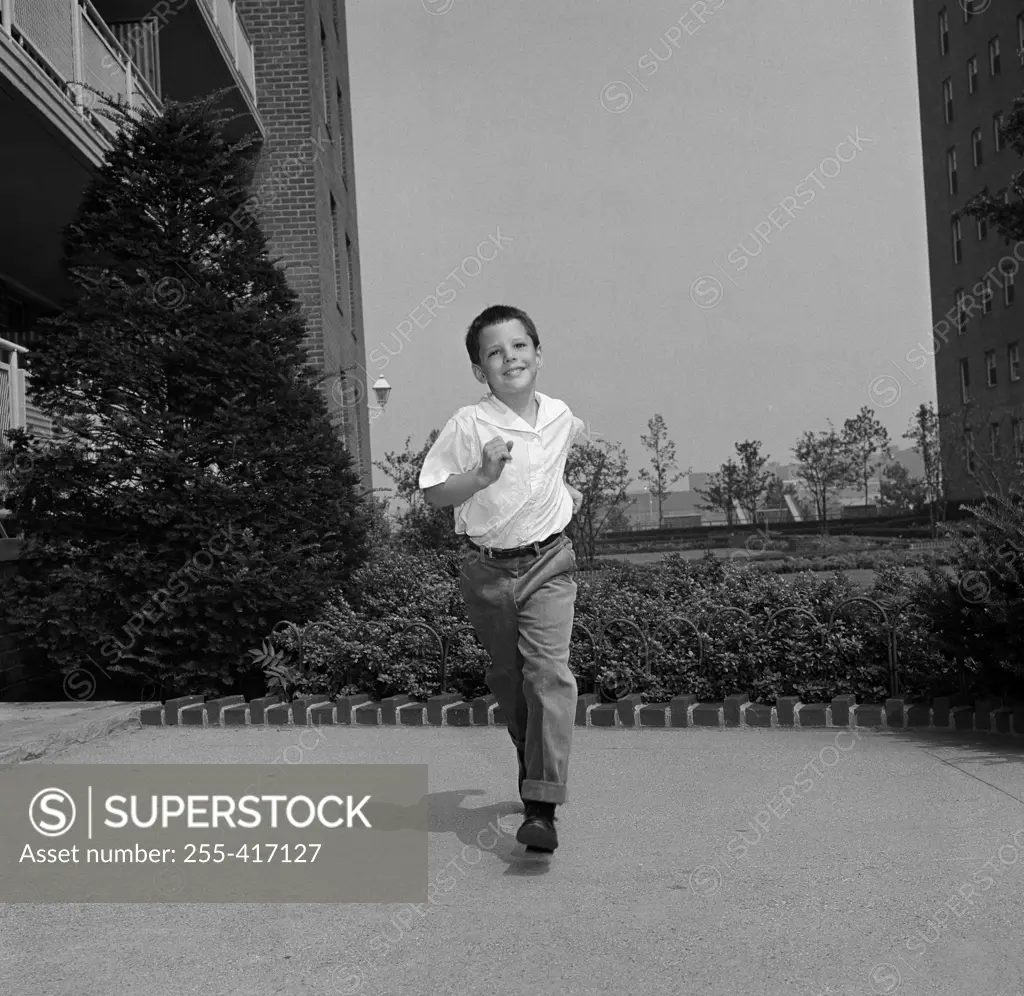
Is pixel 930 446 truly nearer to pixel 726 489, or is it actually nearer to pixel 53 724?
pixel 726 489

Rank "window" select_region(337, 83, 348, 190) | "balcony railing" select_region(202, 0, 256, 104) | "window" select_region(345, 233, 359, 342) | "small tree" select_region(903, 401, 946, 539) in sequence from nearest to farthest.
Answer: "balcony railing" select_region(202, 0, 256, 104), "window" select_region(345, 233, 359, 342), "window" select_region(337, 83, 348, 190), "small tree" select_region(903, 401, 946, 539)

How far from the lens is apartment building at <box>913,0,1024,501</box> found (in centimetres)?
4372

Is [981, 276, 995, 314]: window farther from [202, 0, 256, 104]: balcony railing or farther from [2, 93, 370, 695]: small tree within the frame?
[2, 93, 370, 695]: small tree

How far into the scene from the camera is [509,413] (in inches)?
174

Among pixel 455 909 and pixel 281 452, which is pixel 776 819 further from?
pixel 281 452

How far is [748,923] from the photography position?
11.5 ft

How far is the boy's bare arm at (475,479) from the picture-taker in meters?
3.97

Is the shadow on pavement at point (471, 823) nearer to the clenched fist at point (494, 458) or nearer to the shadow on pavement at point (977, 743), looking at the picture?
the clenched fist at point (494, 458)

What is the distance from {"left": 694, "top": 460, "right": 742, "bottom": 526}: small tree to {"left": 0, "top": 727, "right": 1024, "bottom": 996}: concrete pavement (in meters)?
39.2

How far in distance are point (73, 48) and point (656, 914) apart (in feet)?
30.9

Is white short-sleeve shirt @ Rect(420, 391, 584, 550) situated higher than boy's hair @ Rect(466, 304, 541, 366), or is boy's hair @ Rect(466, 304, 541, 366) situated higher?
boy's hair @ Rect(466, 304, 541, 366)

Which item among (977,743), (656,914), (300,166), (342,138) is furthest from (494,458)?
(342,138)

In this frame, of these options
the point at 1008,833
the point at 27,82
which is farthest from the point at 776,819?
the point at 27,82

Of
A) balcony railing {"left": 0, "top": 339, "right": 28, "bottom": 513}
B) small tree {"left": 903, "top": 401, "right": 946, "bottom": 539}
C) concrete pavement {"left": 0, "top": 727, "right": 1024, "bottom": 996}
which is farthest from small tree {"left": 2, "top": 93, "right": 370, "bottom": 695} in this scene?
small tree {"left": 903, "top": 401, "right": 946, "bottom": 539}
